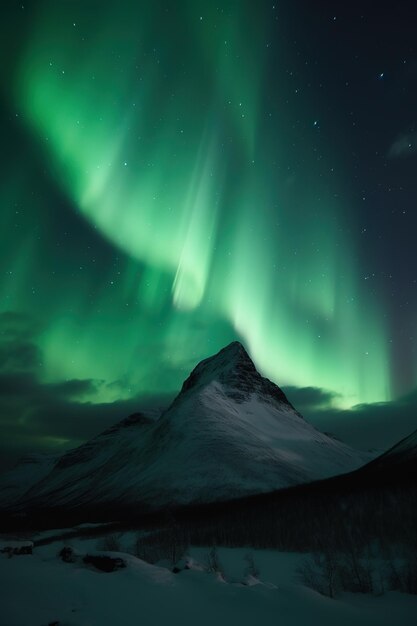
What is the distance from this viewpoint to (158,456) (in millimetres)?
159500

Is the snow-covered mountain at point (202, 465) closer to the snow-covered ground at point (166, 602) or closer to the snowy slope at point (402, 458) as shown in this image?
the snowy slope at point (402, 458)

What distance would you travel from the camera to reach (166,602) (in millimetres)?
13078

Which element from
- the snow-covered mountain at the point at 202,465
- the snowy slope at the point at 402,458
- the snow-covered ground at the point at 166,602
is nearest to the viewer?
the snow-covered ground at the point at 166,602

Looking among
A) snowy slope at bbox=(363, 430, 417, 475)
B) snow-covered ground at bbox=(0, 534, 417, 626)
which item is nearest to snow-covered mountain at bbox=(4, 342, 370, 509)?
snowy slope at bbox=(363, 430, 417, 475)

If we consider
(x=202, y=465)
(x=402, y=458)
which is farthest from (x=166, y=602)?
(x=202, y=465)

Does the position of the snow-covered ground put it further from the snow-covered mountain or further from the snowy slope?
the snow-covered mountain

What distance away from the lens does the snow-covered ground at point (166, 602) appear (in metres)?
11.6

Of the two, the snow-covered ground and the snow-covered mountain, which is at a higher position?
the snow-covered mountain

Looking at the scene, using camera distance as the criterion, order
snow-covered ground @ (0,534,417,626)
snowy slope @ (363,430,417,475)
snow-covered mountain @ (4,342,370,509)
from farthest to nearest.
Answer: snow-covered mountain @ (4,342,370,509) → snowy slope @ (363,430,417,475) → snow-covered ground @ (0,534,417,626)

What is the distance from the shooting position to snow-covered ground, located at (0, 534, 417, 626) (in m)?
11.6

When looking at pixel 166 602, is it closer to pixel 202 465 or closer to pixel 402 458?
pixel 402 458

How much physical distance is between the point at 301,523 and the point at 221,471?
76.9 metres

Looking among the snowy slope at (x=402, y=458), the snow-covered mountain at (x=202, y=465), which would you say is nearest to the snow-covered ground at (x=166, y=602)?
the snowy slope at (x=402, y=458)

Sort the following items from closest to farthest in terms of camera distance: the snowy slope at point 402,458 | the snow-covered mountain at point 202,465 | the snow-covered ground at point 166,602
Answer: the snow-covered ground at point 166,602 < the snowy slope at point 402,458 < the snow-covered mountain at point 202,465
